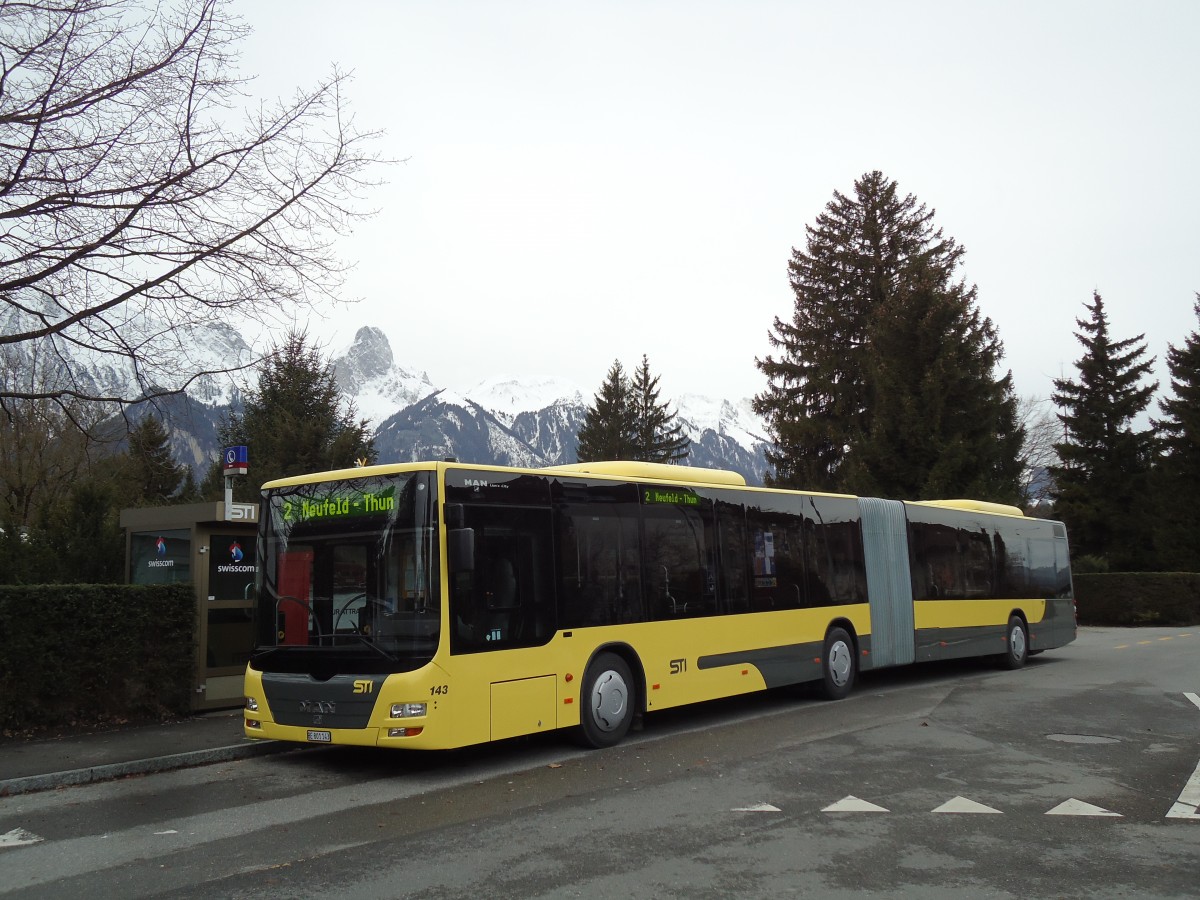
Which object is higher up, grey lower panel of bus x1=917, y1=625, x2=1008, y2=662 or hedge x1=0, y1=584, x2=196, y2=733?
hedge x1=0, y1=584, x2=196, y2=733

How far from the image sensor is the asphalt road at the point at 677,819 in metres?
5.85

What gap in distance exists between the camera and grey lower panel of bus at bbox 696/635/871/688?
12.3 metres

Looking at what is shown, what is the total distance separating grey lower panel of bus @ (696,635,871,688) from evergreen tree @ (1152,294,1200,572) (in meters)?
36.0

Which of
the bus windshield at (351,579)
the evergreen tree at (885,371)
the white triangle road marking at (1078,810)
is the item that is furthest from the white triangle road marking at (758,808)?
the evergreen tree at (885,371)

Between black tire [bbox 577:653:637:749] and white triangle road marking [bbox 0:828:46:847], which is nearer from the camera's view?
white triangle road marking [bbox 0:828:46:847]

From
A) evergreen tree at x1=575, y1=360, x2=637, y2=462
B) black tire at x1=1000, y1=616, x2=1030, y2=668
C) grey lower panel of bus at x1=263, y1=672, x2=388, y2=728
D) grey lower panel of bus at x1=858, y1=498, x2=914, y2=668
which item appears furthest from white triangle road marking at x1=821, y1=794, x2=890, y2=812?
evergreen tree at x1=575, y1=360, x2=637, y2=462

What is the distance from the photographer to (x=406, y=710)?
8.84 m

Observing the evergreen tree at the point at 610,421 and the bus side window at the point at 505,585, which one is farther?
the evergreen tree at the point at 610,421

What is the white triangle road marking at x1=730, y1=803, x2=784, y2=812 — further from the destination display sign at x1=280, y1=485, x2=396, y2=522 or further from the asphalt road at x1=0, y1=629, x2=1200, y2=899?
the destination display sign at x1=280, y1=485, x2=396, y2=522

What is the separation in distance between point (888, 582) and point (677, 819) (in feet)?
31.5

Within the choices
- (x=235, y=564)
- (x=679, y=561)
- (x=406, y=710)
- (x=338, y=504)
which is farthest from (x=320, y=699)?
(x=679, y=561)

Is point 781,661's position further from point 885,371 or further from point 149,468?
point 885,371

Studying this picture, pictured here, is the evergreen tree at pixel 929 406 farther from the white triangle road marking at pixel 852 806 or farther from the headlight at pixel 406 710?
the headlight at pixel 406 710

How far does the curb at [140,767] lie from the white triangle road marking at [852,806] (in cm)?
603
